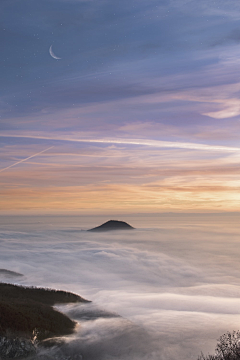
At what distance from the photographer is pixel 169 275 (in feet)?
634

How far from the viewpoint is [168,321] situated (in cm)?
5250

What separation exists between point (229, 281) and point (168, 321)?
437 feet

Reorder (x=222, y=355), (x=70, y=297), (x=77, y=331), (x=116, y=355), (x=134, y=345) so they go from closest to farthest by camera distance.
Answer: (x=222, y=355)
(x=116, y=355)
(x=134, y=345)
(x=77, y=331)
(x=70, y=297)

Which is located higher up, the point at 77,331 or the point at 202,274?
the point at 77,331

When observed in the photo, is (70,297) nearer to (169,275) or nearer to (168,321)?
(168,321)

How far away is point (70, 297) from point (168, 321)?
86.0 ft

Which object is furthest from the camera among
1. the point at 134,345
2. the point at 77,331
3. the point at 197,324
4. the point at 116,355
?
the point at 197,324

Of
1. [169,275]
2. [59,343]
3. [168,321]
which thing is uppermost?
[59,343]

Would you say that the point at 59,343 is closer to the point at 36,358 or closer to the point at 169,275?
the point at 36,358

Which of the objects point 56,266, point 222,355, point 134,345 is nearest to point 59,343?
point 134,345

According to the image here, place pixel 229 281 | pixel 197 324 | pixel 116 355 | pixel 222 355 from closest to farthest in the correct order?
pixel 222 355 < pixel 116 355 < pixel 197 324 < pixel 229 281

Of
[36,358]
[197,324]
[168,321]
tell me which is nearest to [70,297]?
[168,321]

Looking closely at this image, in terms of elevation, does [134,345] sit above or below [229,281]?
above

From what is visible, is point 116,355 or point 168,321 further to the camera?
point 168,321
